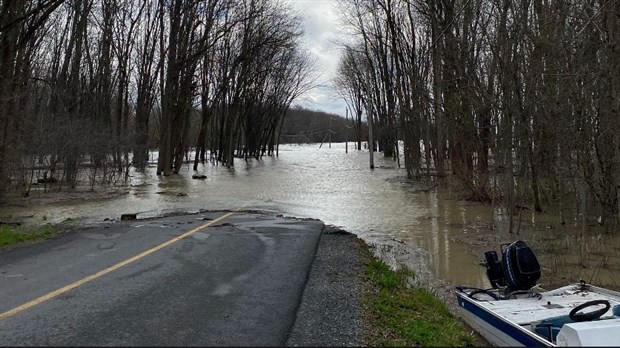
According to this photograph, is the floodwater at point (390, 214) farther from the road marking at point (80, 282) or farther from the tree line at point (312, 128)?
the tree line at point (312, 128)

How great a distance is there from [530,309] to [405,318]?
1.67 m

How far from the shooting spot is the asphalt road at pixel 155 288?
490cm

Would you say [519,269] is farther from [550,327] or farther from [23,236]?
[23,236]

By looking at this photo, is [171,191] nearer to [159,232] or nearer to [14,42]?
Answer: [14,42]

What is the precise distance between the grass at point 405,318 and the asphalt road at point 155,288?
971mm

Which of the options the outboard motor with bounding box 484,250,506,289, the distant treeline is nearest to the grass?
the outboard motor with bounding box 484,250,506,289

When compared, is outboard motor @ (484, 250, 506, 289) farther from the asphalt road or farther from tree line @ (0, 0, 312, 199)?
tree line @ (0, 0, 312, 199)

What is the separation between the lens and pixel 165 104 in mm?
33781

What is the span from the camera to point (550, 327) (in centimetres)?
572

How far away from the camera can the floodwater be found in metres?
11.0

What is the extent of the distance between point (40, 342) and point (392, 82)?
45123 mm

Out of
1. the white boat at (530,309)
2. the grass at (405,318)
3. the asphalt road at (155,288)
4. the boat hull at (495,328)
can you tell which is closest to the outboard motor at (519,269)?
the white boat at (530,309)

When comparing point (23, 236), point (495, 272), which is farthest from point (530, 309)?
point (23, 236)

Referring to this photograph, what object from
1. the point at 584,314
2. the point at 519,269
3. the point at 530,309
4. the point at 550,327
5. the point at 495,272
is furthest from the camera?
the point at 495,272
